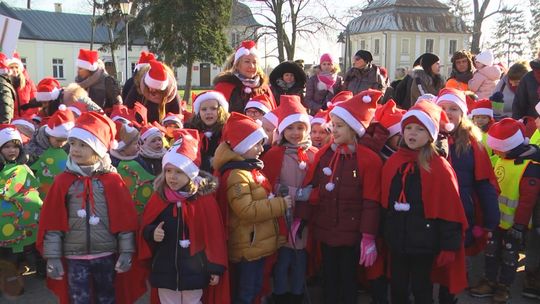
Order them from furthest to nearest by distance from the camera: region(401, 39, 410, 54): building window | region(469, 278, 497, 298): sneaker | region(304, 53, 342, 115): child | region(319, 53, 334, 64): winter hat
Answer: region(401, 39, 410, 54): building window, region(319, 53, 334, 64): winter hat, region(304, 53, 342, 115): child, region(469, 278, 497, 298): sneaker

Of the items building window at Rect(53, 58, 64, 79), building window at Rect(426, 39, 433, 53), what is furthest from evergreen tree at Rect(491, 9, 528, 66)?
building window at Rect(53, 58, 64, 79)

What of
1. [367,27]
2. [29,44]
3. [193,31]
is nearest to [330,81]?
[193,31]

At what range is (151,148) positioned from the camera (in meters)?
4.57

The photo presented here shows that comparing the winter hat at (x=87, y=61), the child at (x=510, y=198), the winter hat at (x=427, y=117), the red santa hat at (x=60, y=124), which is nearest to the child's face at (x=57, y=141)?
the red santa hat at (x=60, y=124)

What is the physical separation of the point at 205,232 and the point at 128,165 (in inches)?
49.5

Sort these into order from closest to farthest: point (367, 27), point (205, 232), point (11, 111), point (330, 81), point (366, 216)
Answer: point (205, 232) → point (366, 216) → point (11, 111) → point (330, 81) → point (367, 27)

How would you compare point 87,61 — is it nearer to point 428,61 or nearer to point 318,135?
point 318,135

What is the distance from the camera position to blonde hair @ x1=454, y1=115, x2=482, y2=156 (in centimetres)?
399

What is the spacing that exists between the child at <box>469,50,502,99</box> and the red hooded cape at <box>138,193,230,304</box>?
5550 mm

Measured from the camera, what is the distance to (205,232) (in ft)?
11.5

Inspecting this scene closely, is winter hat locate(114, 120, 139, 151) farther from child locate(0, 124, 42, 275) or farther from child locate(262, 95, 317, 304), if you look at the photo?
child locate(262, 95, 317, 304)

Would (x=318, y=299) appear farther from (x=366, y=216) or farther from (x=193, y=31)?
(x=193, y=31)

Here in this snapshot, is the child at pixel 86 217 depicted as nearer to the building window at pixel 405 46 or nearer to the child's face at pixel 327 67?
the child's face at pixel 327 67

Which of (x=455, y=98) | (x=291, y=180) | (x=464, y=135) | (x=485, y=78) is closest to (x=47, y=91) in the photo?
(x=291, y=180)
